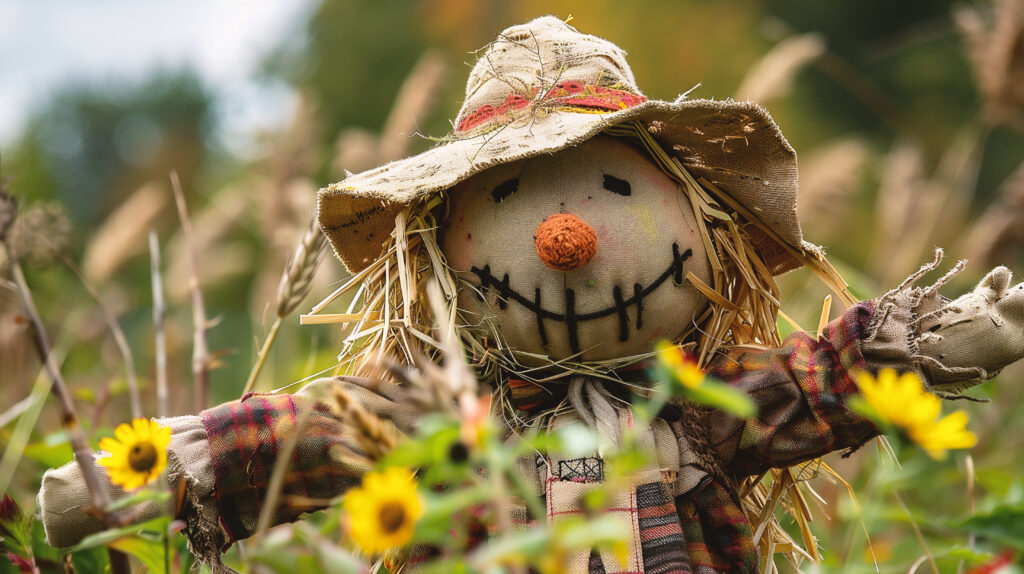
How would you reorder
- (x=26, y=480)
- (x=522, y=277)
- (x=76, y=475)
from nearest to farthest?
(x=76, y=475) → (x=522, y=277) → (x=26, y=480)

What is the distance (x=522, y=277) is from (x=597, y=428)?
192 millimetres

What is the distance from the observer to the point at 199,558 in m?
0.95

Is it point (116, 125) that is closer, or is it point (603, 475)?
point (603, 475)

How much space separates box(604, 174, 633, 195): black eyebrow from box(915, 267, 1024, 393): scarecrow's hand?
36cm

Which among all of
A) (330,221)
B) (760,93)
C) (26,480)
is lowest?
(26,480)

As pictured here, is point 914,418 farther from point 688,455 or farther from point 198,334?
point 198,334

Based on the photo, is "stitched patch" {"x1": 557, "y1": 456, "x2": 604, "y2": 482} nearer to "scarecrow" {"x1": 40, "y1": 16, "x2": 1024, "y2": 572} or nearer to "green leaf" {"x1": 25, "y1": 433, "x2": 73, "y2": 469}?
"scarecrow" {"x1": 40, "y1": 16, "x2": 1024, "y2": 572}

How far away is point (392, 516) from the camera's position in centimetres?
48

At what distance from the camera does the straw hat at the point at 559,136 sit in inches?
38.7

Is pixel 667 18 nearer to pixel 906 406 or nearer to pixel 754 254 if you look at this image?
pixel 754 254

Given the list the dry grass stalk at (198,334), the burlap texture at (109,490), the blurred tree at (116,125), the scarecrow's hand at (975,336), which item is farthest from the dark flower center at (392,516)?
the blurred tree at (116,125)

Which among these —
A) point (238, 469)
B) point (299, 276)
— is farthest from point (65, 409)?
point (299, 276)

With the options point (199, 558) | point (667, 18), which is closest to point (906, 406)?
point (199, 558)

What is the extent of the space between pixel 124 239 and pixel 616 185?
1.63m
